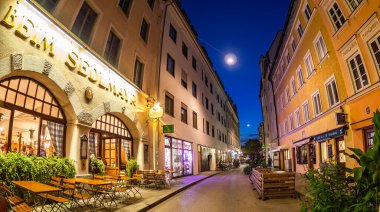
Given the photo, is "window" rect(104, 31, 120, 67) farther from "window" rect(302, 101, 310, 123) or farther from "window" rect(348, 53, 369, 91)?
"window" rect(302, 101, 310, 123)

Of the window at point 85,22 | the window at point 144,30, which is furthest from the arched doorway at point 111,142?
the window at point 144,30

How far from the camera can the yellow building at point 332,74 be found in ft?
32.9

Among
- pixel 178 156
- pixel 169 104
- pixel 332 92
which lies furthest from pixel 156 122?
pixel 332 92

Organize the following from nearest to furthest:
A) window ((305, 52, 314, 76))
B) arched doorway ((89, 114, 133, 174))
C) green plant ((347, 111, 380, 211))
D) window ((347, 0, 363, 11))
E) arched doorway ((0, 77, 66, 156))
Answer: green plant ((347, 111, 380, 211)) < arched doorway ((0, 77, 66, 156)) < window ((347, 0, 363, 11)) < arched doorway ((89, 114, 133, 174)) < window ((305, 52, 314, 76))

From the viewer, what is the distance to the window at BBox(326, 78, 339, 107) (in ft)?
44.6

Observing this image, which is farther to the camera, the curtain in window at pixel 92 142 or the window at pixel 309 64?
the window at pixel 309 64

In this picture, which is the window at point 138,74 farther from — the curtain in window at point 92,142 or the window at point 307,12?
the window at point 307,12

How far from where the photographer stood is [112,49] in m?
13.1

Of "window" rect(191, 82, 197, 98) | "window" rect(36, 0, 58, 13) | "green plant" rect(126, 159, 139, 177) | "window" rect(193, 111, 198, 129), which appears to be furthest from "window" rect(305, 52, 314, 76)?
"window" rect(36, 0, 58, 13)

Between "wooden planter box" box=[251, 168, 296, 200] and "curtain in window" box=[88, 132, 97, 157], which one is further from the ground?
"curtain in window" box=[88, 132, 97, 157]

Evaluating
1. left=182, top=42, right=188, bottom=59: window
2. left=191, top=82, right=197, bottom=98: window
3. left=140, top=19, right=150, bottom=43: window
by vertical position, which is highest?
left=182, top=42, right=188, bottom=59: window

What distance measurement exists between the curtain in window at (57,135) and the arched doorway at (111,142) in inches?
78.0

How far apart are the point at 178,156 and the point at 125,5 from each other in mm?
11621

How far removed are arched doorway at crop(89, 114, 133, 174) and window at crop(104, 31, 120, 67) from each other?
261 cm
